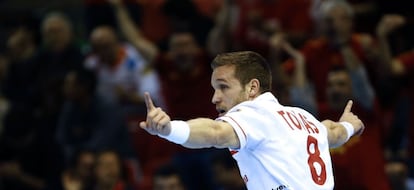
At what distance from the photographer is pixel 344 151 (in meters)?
8.84

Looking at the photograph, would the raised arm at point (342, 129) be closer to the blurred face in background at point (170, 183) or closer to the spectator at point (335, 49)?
the spectator at point (335, 49)

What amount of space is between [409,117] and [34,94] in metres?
3.82

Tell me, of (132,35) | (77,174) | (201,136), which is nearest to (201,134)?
(201,136)

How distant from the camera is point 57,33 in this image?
1062 centimetres

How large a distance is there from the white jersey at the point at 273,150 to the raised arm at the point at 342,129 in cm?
61

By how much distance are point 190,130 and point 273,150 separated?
20.5 inches

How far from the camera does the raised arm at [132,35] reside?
1000cm

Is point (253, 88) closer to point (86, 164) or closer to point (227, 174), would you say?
point (227, 174)

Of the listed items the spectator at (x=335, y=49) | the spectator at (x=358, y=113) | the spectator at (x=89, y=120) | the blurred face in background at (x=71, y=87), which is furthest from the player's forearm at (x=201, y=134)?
the blurred face in background at (x=71, y=87)

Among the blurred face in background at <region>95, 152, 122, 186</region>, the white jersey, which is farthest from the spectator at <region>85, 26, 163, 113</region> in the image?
the white jersey

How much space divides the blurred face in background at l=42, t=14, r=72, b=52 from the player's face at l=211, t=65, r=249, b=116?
16.7ft

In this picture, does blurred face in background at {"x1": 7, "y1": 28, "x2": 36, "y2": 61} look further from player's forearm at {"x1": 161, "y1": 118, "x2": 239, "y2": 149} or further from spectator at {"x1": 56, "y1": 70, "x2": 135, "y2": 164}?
player's forearm at {"x1": 161, "y1": 118, "x2": 239, "y2": 149}

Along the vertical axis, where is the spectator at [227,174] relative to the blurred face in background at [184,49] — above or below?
below

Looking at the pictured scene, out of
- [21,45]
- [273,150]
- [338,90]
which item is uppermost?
[21,45]
